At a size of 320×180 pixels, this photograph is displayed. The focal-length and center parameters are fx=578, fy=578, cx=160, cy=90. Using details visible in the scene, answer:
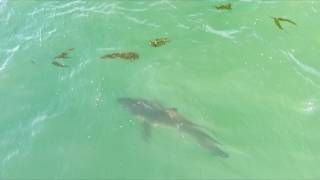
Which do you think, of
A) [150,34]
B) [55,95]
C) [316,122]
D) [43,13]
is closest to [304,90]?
[316,122]

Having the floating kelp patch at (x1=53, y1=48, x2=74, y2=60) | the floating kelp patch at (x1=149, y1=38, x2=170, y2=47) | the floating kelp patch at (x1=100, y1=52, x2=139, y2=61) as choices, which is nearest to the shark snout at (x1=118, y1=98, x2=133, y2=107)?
the floating kelp patch at (x1=100, y1=52, x2=139, y2=61)

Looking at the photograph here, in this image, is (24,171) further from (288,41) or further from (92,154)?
(288,41)

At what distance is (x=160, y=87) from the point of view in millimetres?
10844

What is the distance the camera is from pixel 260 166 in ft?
30.6

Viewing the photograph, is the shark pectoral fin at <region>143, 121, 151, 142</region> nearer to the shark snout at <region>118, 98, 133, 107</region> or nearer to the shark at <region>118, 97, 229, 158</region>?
the shark at <region>118, 97, 229, 158</region>

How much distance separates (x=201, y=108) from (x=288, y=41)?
259 centimetres

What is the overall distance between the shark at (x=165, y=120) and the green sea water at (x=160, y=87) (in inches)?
4.1

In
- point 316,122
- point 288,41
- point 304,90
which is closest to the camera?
point 316,122

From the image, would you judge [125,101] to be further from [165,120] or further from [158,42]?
[158,42]

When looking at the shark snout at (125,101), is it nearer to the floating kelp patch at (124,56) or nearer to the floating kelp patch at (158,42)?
the floating kelp patch at (124,56)

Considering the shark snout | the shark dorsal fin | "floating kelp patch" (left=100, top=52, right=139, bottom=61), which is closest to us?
the shark dorsal fin

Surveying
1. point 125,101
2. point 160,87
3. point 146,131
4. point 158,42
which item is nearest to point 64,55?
point 158,42

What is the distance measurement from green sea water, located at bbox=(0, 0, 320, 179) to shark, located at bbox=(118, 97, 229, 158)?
0.10 meters

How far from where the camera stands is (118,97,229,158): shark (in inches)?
381
